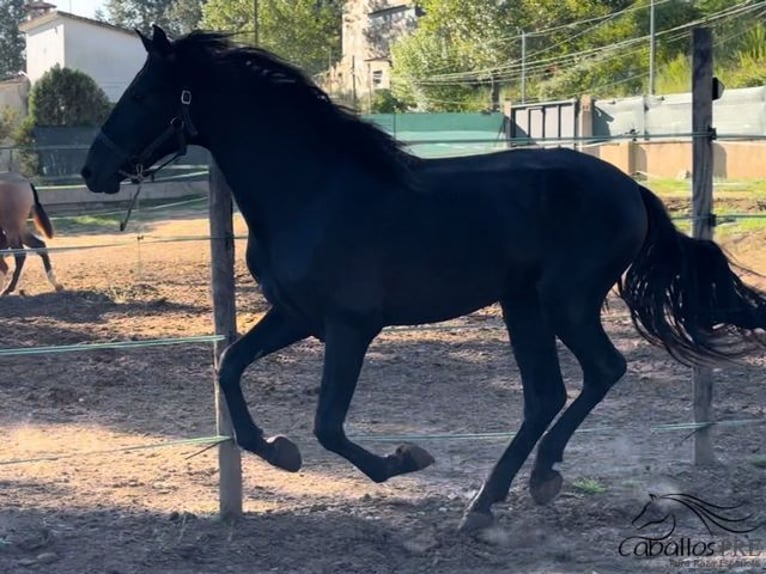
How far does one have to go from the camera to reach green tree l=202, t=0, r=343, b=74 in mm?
A: 51075

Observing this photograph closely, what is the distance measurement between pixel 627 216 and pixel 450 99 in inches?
1471

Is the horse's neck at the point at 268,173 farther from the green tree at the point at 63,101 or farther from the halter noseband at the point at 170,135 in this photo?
the green tree at the point at 63,101

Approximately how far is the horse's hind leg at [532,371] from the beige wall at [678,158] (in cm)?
1546

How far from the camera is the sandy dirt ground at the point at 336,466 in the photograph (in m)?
4.44

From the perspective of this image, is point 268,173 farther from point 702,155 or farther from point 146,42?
point 702,155

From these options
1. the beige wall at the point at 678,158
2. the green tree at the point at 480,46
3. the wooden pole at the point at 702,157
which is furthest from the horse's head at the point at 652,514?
the green tree at the point at 480,46

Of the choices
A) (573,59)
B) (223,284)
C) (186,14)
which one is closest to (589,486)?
(223,284)

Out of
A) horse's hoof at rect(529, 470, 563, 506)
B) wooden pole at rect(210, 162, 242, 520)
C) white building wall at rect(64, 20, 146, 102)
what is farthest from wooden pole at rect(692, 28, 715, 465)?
white building wall at rect(64, 20, 146, 102)

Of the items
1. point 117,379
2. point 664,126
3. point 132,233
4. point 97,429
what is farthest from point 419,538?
point 664,126

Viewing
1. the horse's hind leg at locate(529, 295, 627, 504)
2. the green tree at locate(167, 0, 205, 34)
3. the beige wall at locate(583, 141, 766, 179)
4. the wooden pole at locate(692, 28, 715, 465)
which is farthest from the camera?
the green tree at locate(167, 0, 205, 34)

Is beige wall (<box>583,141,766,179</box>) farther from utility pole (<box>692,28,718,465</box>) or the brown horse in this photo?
utility pole (<box>692,28,718,465</box>)

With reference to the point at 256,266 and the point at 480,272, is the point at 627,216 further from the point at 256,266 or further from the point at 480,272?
the point at 256,266

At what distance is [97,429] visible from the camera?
662cm

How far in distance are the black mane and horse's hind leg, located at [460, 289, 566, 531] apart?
2.68ft
